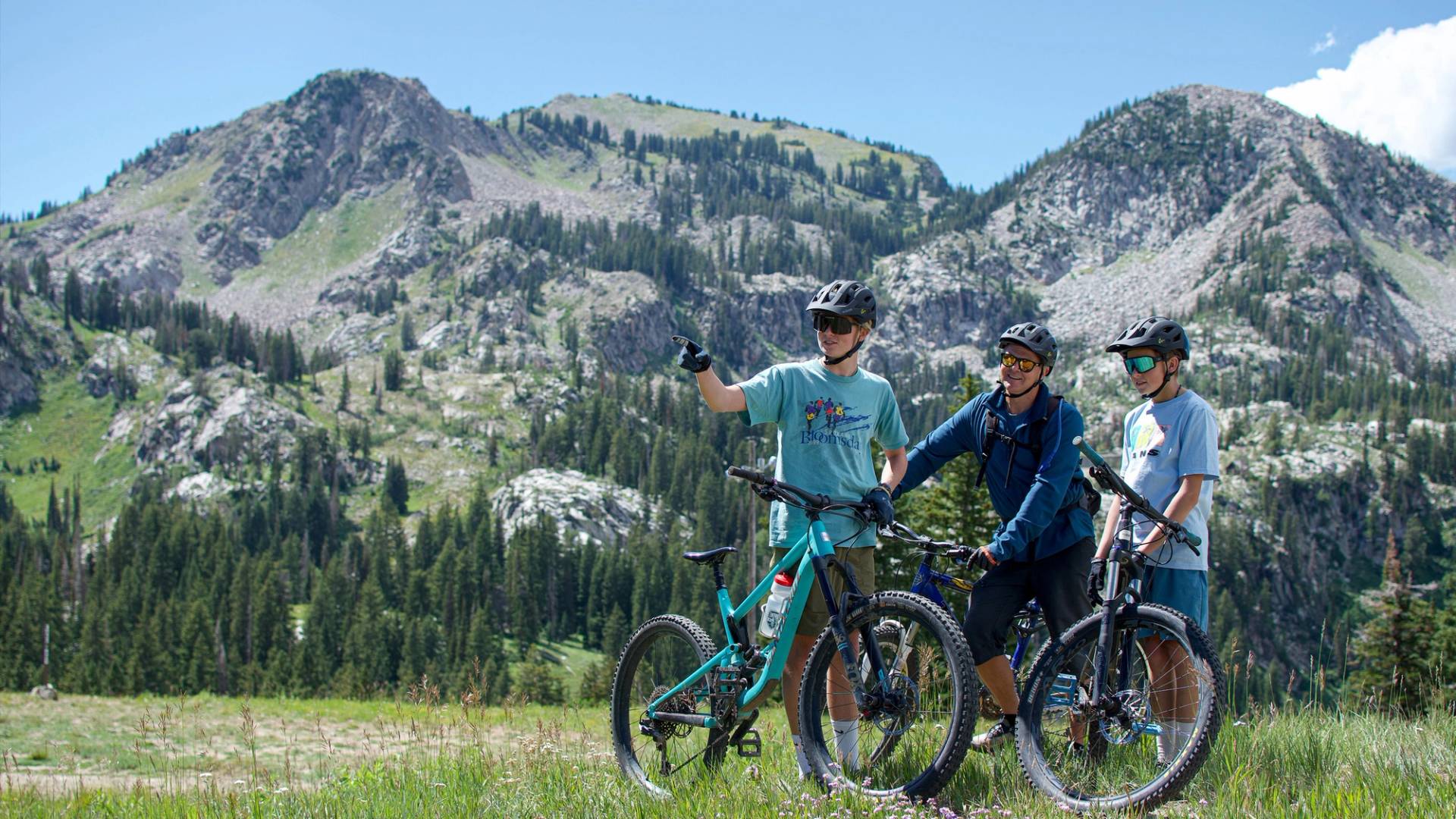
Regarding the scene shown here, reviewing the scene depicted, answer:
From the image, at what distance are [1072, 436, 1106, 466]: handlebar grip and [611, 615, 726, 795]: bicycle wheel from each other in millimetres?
2937

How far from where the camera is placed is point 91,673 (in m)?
90.2

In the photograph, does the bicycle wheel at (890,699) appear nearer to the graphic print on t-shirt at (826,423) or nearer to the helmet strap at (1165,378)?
the graphic print on t-shirt at (826,423)

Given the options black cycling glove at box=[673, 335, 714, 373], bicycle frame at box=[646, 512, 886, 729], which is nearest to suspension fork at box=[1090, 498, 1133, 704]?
bicycle frame at box=[646, 512, 886, 729]

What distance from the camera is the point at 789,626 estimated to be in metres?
6.38

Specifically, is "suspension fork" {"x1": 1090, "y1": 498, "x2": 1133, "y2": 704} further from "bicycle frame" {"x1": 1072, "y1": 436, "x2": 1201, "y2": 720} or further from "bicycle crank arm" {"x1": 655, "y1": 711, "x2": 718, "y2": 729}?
"bicycle crank arm" {"x1": 655, "y1": 711, "x2": 718, "y2": 729}

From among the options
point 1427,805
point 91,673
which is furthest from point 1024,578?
point 91,673

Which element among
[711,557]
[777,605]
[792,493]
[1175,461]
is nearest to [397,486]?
[711,557]

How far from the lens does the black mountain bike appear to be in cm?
539

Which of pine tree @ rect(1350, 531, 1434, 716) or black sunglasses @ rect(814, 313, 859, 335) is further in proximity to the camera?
pine tree @ rect(1350, 531, 1434, 716)

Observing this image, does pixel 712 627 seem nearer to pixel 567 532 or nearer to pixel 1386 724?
pixel 567 532

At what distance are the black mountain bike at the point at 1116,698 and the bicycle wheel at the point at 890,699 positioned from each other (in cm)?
58

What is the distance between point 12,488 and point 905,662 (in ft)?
795

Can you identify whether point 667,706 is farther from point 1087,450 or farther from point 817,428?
point 1087,450

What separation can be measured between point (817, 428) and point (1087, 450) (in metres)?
1.83
